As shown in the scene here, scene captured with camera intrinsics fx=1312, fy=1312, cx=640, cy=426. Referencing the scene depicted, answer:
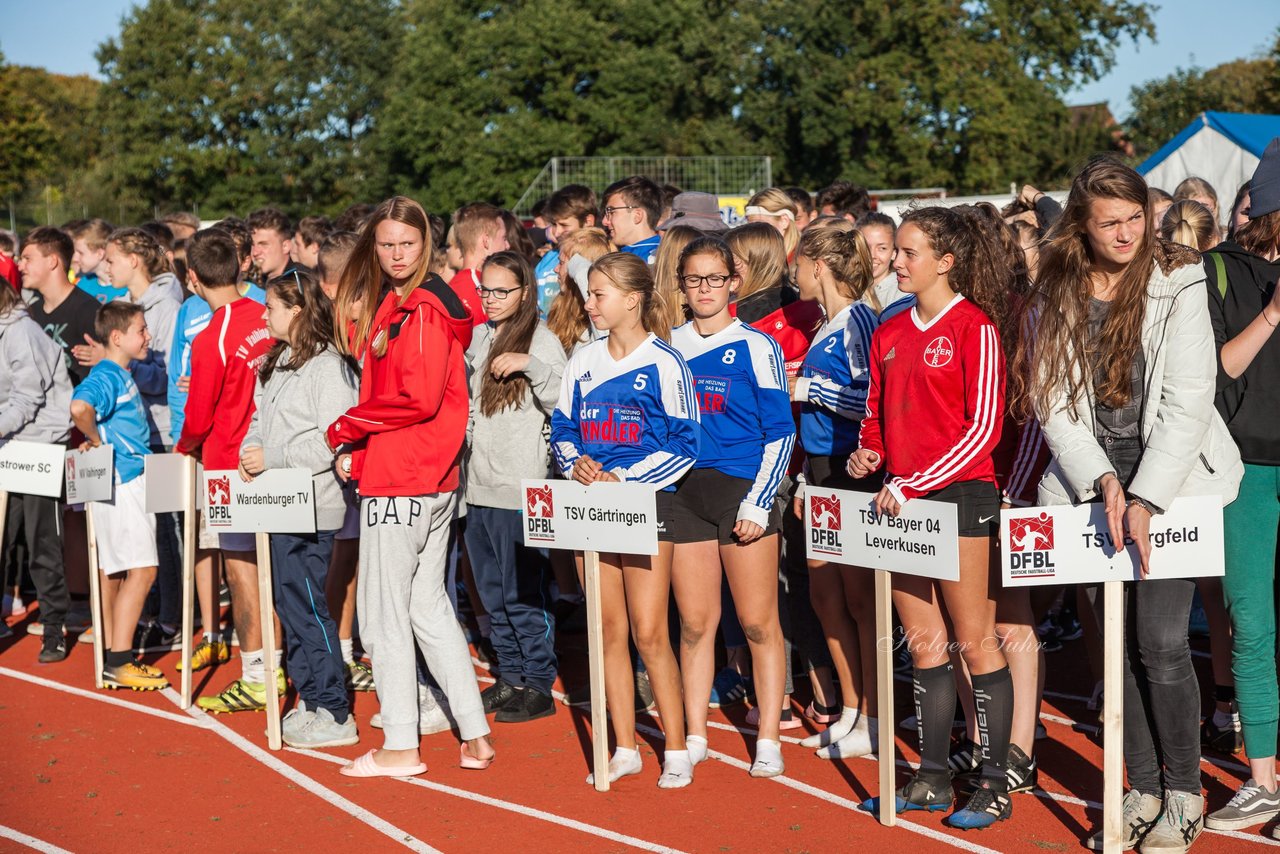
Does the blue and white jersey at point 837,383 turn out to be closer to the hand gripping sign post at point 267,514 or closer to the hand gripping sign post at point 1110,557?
the hand gripping sign post at point 1110,557

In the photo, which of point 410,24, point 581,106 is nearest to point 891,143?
point 581,106

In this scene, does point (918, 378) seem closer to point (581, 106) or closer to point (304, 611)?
point (304, 611)

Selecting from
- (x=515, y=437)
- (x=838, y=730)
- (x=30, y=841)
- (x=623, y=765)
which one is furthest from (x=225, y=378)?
(x=838, y=730)

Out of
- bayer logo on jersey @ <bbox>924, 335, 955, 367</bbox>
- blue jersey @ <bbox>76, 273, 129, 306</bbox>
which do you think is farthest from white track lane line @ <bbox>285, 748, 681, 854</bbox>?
blue jersey @ <bbox>76, 273, 129, 306</bbox>

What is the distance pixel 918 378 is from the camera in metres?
4.66

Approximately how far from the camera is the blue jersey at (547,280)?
26.8 feet

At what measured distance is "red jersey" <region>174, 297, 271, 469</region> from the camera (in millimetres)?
6316

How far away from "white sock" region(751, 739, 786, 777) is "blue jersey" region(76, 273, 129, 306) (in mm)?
6448

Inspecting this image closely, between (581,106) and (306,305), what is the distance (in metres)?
41.6

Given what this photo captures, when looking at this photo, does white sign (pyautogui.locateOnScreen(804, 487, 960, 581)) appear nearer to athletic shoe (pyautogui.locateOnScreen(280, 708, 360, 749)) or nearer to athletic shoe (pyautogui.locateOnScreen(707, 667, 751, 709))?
athletic shoe (pyautogui.locateOnScreen(707, 667, 751, 709))

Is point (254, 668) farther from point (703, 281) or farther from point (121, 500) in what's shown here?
point (703, 281)

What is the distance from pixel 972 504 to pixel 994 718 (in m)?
0.79

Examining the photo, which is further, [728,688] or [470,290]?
[470,290]

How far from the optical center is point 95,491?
23.3 ft
